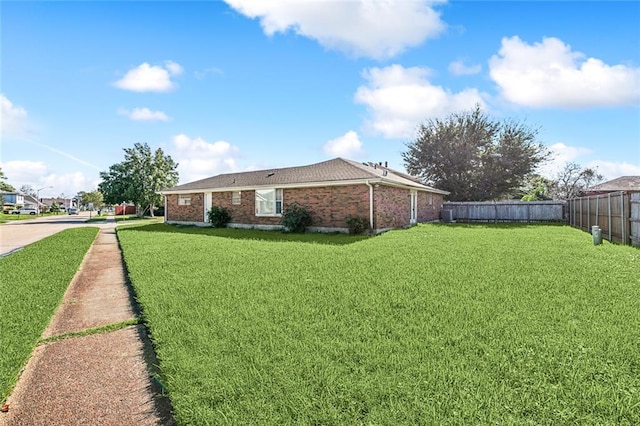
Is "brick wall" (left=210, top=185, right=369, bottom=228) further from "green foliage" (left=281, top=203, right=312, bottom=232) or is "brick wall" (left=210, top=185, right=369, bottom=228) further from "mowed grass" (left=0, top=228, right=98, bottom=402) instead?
"mowed grass" (left=0, top=228, right=98, bottom=402)

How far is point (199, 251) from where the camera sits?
9.34m

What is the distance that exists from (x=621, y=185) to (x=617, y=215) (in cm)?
2643

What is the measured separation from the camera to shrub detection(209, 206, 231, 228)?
1814cm

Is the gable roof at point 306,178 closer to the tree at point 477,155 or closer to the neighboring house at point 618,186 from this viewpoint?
the tree at point 477,155

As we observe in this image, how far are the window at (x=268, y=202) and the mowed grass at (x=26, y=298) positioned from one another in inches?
323

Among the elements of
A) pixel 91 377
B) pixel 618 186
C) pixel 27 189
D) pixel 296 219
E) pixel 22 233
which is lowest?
pixel 91 377

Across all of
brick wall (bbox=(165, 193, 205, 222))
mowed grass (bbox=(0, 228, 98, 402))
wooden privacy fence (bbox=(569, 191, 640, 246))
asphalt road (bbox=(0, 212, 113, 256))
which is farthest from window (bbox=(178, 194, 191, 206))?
wooden privacy fence (bbox=(569, 191, 640, 246))

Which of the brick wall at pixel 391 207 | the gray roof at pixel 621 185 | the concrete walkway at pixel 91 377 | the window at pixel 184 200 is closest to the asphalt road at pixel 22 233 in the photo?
the window at pixel 184 200

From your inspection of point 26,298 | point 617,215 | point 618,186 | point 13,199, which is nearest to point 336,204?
point 617,215

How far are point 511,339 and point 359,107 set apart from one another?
52.1ft

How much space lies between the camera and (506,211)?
22703 mm

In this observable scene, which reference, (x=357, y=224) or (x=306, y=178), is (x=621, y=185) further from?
(x=306, y=178)

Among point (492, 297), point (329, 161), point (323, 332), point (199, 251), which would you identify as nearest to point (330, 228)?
point (329, 161)

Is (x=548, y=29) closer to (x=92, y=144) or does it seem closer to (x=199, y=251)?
(x=199, y=251)
